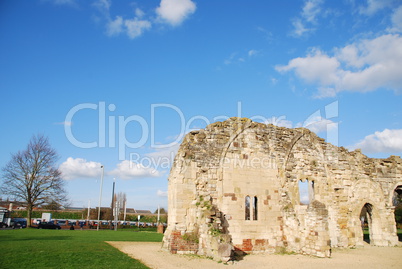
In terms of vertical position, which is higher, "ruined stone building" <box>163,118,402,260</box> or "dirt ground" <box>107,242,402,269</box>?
"ruined stone building" <box>163,118,402,260</box>

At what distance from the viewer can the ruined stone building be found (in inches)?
469

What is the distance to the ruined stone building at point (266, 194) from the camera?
11906mm

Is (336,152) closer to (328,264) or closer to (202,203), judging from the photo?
(328,264)

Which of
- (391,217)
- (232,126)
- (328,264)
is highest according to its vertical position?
(232,126)

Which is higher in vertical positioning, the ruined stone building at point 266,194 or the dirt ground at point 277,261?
the ruined stone building at point 266,194

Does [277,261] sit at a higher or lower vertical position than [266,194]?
lower

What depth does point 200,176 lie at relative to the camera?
12734 millimetres

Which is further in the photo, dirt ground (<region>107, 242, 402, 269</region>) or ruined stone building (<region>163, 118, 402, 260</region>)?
ruined stone building (<region>163, 118, 402, 260</region>)

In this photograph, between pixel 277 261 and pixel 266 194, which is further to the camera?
pixel 266 194

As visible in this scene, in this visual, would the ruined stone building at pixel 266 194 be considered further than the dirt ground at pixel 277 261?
Yes

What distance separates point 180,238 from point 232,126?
580cm

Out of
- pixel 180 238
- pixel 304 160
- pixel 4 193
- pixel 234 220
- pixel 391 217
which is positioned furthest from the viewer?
pixel 4 193

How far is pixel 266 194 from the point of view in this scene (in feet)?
45.3

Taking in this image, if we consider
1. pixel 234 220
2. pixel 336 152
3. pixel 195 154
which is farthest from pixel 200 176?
pixel 336 152
